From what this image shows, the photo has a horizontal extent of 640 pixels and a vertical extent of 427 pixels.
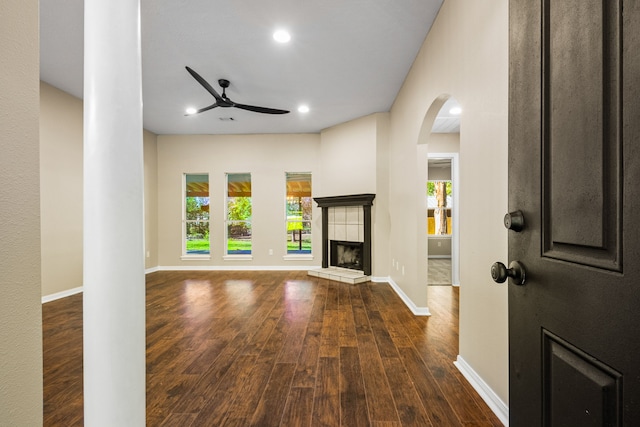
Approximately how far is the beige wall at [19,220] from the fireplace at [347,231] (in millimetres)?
4720

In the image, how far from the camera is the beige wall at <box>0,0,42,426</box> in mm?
774

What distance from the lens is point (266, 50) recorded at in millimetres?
3350

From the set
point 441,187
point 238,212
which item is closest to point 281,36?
point 238,212

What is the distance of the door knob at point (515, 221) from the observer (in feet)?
2.92

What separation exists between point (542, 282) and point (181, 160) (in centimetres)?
722

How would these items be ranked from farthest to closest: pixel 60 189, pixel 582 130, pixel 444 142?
pixel 444 142 → pixel 60 189 → pixel 582 130

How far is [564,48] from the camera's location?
0.74 meters

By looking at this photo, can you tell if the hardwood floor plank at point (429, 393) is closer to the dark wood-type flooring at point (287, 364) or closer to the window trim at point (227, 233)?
the dark wood-type flooring at point (287, 364)

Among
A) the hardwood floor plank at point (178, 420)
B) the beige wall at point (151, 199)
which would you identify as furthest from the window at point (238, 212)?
the hardwood floor plank at point (178, 420)

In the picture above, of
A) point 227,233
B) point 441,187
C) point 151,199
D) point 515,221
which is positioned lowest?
point 227,233

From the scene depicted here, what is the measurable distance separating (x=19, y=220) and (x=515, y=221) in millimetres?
1442

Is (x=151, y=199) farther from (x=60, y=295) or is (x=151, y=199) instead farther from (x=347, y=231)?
(x=347, y=231)

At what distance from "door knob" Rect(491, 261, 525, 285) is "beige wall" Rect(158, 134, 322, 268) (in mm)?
5658

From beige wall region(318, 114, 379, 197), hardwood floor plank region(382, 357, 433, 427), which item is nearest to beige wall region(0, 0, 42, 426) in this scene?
hardwood floor plank region(382, 357, 433, 427)
